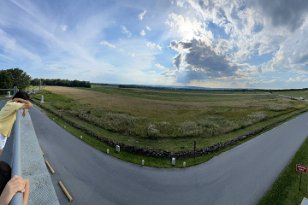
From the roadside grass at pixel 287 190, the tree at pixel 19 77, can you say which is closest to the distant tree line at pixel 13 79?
the tree at pixel 19 77

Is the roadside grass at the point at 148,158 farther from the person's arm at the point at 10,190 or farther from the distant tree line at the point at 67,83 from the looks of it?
the distant tree line at the point at 67,83

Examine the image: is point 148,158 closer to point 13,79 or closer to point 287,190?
point 287,190

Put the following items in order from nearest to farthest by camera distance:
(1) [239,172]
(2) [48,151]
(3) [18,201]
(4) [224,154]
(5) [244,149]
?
(3) [18,201], (1) [239,172], (2) [48,151], (4) [224,154], (5) [244,149]

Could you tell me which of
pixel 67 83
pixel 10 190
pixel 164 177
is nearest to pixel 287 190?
pixel 164 177

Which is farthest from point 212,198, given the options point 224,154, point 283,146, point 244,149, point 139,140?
point 283,146

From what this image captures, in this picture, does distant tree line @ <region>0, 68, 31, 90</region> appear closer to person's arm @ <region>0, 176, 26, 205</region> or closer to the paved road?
the paved road

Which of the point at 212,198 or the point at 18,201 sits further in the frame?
the point at 212,198

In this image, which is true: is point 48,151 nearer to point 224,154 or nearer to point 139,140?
point 139,140
